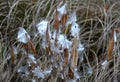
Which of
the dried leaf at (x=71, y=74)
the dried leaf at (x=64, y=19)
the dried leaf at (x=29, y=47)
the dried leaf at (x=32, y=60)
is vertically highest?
the dried leaf at (x=64, y=19)

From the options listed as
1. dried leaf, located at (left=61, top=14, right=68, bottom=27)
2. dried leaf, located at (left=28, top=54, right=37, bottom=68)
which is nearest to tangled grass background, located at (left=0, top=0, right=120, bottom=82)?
dried leaf, located at (left=28, top=54, right=37, bottom=68)

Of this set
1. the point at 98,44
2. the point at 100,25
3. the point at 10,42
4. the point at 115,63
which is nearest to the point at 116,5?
the point at 100,25

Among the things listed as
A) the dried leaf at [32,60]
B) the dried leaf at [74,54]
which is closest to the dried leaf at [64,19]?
the dried leaf at [74,54]

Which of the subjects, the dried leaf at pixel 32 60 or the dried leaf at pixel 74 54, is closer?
the dried leaf at pixel 74 54

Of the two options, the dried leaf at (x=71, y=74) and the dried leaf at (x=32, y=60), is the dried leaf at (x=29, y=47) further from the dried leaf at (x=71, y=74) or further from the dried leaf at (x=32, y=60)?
the dried leaf at (x=71, y=74)

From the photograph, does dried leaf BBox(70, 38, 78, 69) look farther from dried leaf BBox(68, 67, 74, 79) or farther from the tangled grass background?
the tangled grass background

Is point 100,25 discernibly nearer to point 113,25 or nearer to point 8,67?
point 113,25

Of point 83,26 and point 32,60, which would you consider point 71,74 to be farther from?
point 83,26

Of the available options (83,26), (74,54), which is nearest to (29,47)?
(74,54)

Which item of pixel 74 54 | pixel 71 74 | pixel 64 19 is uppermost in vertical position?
pixel 64 19
